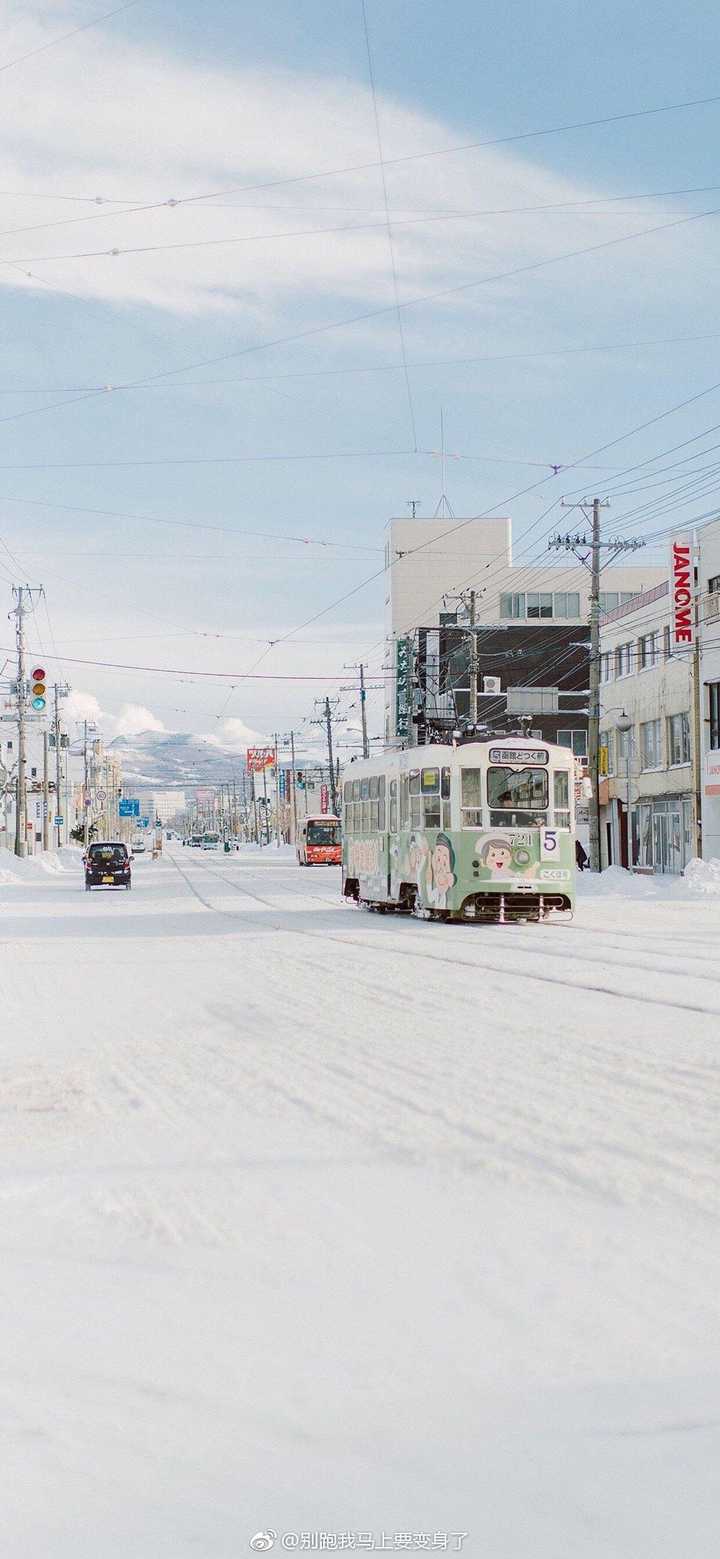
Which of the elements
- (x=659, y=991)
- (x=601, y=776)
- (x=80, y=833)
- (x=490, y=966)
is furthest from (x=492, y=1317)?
(x=80, y=833)

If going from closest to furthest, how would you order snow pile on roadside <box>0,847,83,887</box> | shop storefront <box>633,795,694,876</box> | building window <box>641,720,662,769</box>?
snow pile on roadside <box>0,847,83,887</box> < shop storefront <box>633,795,694,876</box> < building window <box>641,720,662,769</box>

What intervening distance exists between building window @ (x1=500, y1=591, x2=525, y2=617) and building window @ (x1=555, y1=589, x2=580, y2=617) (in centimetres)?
254

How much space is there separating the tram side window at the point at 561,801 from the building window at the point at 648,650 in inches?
1172

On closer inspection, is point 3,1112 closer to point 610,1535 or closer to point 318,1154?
point 318,1154

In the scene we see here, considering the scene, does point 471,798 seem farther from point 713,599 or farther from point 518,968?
point 713,599

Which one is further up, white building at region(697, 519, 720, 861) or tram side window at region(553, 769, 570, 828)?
white building at region(697, 519, 720, 861)

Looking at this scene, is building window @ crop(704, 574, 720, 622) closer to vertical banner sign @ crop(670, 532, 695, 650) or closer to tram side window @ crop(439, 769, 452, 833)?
vertical banner sign @ crop(670, 532, 695, 650)

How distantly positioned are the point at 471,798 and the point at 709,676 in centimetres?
2645

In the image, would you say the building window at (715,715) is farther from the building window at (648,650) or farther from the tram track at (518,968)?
the tram track at (518,968)

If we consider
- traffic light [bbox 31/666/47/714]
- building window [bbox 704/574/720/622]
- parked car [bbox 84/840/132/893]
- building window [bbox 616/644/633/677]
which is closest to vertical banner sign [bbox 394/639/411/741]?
building window [bbox 616/644/633/677]

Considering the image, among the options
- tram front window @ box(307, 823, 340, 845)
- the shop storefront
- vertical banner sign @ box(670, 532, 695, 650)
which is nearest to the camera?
vertical banner sign @ box(670, 532, 695, 650)

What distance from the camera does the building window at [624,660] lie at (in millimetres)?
60534

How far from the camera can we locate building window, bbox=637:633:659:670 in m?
56.5

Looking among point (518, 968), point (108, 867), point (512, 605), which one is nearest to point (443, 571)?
point (512, 605)
